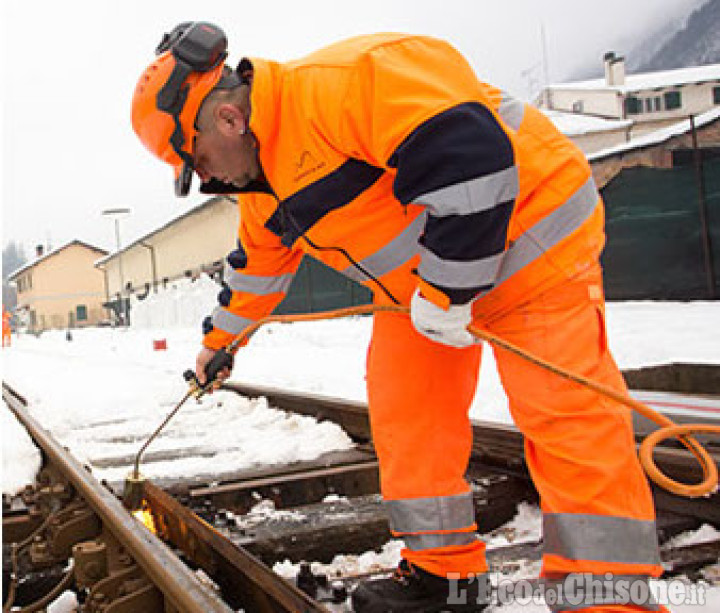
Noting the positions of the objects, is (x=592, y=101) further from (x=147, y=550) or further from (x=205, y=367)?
(x=147, y=550)

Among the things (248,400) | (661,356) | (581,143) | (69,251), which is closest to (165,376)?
(248,400)

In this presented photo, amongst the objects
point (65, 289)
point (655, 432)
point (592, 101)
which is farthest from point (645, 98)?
point (65, 289)

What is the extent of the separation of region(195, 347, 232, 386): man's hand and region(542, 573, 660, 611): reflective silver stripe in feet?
6.10

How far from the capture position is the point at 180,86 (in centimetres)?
211

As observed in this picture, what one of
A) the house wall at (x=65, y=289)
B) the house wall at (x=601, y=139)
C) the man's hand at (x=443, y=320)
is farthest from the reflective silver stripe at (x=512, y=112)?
the house wall at (x=65, y=289)

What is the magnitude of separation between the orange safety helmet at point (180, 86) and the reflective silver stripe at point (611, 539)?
1593mm

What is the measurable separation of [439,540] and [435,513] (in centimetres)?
9

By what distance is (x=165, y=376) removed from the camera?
10.1m

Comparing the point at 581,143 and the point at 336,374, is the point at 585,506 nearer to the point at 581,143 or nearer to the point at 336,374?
the point at 336,374

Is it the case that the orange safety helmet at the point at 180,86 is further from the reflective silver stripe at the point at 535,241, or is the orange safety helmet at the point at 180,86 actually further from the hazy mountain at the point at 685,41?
the hazy mountain at the point at 685,41

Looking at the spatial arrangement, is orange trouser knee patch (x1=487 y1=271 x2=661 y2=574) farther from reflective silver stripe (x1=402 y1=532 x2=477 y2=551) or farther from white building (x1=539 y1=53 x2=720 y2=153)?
white building (x1=539 y1=53 x2=720 y2=153)

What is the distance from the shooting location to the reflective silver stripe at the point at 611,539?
183 cm

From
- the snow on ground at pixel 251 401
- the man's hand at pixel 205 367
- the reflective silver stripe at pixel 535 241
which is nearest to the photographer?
the reflective silver stripe at pixel 535 241

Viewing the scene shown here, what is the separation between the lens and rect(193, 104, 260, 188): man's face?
2145 millimetres
